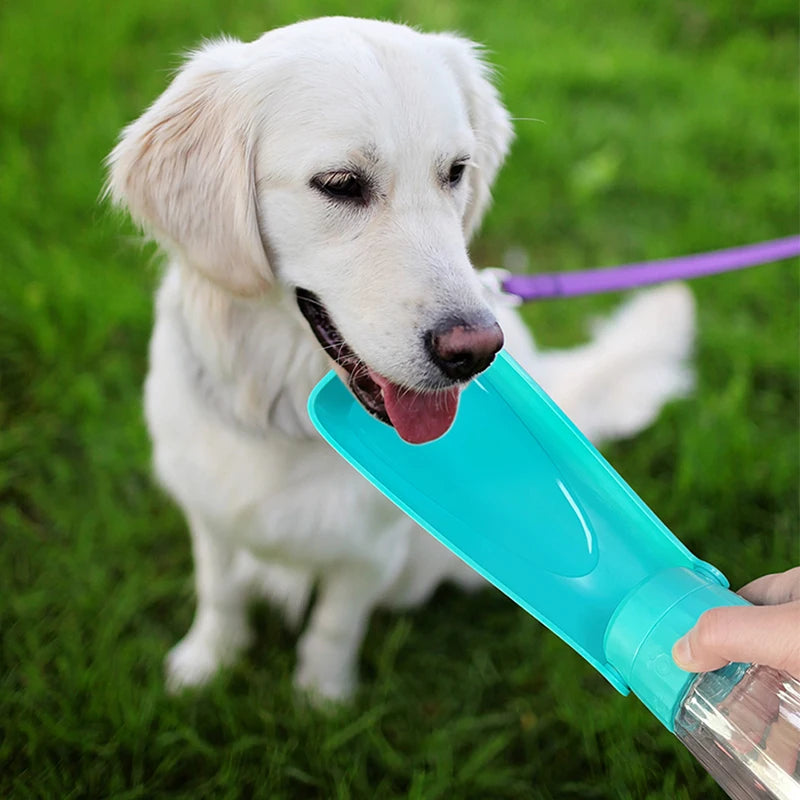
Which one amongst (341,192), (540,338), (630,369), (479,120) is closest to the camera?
(341,192)

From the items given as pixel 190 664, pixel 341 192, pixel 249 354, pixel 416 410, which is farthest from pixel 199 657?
pixel 341 192

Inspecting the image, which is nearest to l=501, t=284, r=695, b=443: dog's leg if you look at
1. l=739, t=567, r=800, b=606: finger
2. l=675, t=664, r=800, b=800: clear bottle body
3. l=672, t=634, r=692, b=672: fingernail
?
l=739, t=567, r=800, b=606: finger

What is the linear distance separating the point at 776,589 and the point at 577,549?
0.36m

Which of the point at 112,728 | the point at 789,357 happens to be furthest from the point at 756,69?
the point at 112,728

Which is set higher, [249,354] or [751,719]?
[249,354]

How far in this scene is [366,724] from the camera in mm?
2076

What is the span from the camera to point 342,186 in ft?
5.13

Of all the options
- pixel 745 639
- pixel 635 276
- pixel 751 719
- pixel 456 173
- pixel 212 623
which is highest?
pixel 456 173

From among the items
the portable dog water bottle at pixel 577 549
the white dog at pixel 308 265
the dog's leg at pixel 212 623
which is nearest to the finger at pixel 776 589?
the portable dog water bottle at pixel 577 549

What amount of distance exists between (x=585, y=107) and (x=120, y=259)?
241 cm

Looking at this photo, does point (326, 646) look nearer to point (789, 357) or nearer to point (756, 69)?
point (789, 357)

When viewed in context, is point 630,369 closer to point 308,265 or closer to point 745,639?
point 308,265

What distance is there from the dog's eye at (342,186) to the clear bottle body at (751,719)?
1023mm

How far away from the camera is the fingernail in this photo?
4.21 feet
